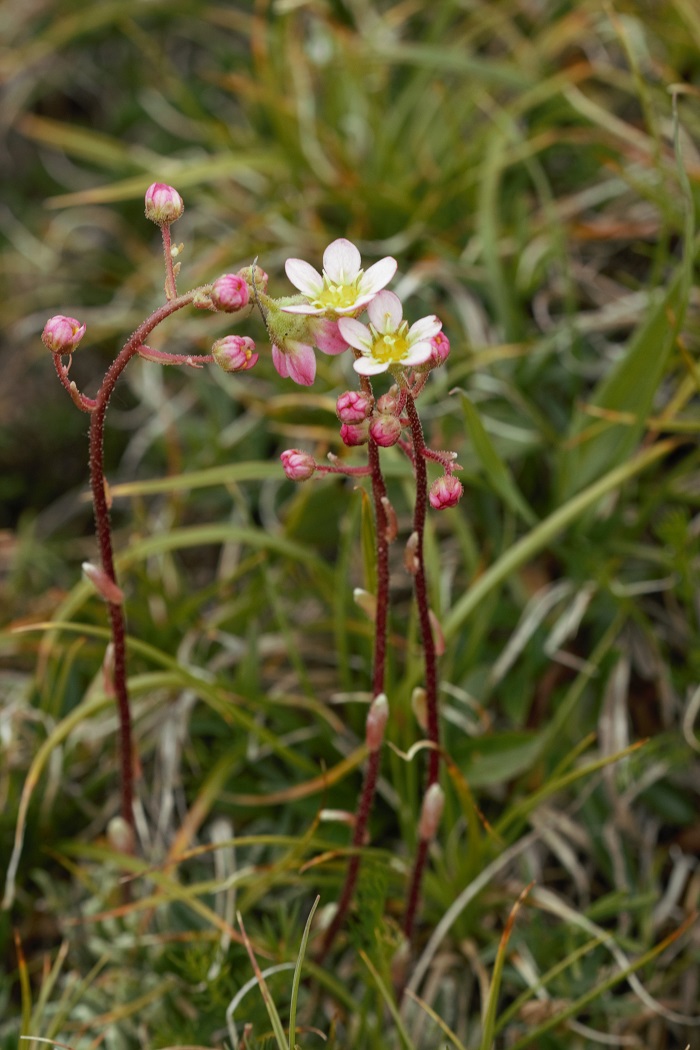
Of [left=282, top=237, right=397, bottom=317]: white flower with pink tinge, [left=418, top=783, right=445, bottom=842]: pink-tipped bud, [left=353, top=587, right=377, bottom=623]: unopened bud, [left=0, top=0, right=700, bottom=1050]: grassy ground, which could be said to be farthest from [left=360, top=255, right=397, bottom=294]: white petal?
[left=418, top=783, right=445, bottom=842]: pink-tipped bud

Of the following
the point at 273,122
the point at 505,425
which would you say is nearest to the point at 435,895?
the point at 505,425

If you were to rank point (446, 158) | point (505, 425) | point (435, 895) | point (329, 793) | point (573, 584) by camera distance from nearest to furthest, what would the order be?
point (435, 895)
point (329, 793)
point (573, 584)
point (505, 425)
point (446, 158)

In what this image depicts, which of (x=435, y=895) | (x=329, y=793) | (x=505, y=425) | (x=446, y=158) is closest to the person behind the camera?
(x=435, y=895)

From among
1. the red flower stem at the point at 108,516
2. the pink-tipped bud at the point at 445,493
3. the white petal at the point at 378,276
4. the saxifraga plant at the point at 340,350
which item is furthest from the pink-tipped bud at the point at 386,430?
the red flower stem at the point at 108,516

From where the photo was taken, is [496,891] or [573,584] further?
[573,584]

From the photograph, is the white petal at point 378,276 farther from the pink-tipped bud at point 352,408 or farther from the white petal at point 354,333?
the pink-tipped bud at point 352,408

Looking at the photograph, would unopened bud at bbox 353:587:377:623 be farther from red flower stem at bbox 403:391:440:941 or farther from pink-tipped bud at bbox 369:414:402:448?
pink-tipped bud at bbox 369:414:402:448

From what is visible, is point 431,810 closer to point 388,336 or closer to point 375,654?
point 375,654

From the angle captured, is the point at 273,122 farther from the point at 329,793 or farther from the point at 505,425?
the point at 329,793
